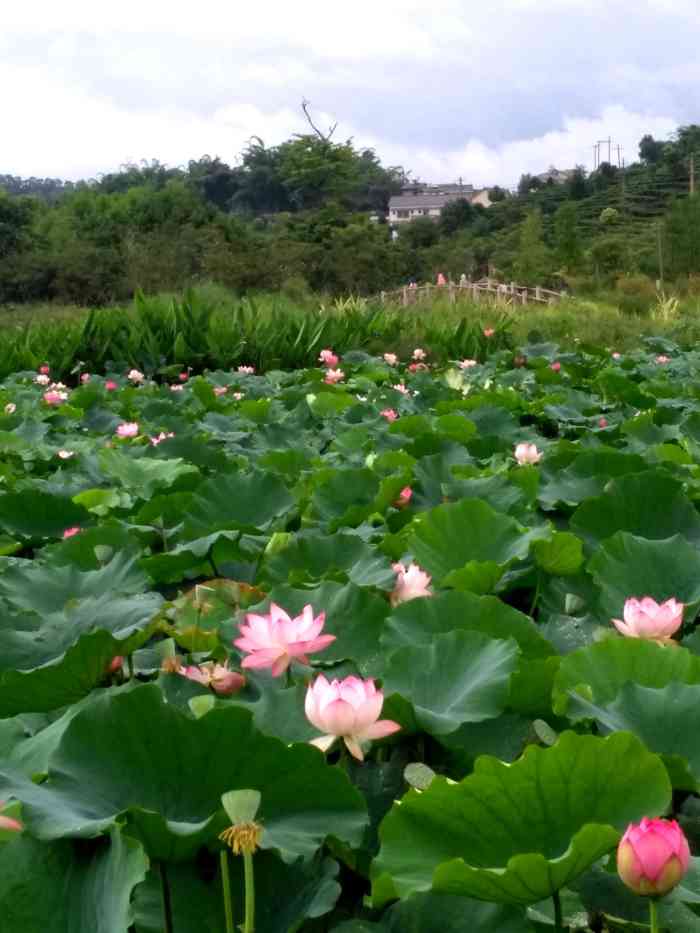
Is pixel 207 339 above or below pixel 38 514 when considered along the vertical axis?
below

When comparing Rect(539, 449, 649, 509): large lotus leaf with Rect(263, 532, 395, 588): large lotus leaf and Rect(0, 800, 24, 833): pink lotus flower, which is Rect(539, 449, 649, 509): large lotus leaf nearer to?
Rect(263, 532, 395, 588): large lotus leaf

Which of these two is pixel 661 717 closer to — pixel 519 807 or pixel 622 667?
pixel 622 667

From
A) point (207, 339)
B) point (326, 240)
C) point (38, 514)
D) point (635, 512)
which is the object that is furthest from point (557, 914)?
point (326, 240)

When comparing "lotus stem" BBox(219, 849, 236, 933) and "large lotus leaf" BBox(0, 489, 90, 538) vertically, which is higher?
"lotus stem" BBox(219, 849, 236, 933)

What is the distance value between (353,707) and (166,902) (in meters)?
0.18

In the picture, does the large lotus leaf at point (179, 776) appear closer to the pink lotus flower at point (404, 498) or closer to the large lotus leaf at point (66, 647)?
the large lotus leaf at point (66, 647)

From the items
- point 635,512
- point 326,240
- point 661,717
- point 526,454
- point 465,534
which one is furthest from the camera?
point 326,240

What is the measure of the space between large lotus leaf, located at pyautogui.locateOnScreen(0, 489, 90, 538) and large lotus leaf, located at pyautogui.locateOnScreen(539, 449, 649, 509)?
30.5 inches

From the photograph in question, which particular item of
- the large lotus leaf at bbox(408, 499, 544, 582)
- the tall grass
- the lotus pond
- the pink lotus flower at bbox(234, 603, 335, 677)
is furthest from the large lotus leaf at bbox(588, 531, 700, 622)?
the tall grass

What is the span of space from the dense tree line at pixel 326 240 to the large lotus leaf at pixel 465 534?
19818mm

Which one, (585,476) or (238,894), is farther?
(585,476)

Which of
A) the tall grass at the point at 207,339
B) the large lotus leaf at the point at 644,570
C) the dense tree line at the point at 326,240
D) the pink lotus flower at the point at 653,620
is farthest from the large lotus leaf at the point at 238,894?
the dense tree line at the point at 326,240

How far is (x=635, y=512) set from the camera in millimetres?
1451

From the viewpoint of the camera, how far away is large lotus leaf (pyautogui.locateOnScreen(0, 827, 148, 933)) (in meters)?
0.61
